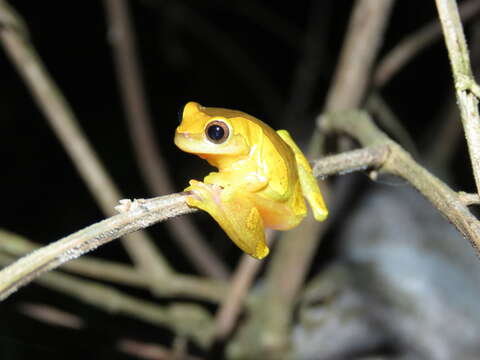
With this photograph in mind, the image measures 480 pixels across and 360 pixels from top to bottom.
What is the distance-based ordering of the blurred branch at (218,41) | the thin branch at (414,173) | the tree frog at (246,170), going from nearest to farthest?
1. the thin branch at (414,173)
2. the tree frog at (246,170)
3. the blurred branch at (218,41)

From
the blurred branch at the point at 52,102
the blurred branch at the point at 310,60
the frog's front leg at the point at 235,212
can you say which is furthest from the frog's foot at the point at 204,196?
the blurred branch at the point at 310,60

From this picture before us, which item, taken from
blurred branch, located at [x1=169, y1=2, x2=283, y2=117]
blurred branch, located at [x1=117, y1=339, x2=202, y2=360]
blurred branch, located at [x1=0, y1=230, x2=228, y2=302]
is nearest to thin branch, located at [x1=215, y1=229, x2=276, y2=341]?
blurred branch, located at [x1=0, y1=230, x2=228, y2=302]

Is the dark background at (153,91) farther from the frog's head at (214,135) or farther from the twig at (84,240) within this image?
the twig at (84,240)

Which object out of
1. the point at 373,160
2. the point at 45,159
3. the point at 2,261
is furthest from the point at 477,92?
the point at 45,159

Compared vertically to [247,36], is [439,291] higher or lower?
lower

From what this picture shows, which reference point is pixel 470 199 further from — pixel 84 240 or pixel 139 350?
pixel 139 350

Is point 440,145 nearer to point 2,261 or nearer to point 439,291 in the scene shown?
point 439,291
